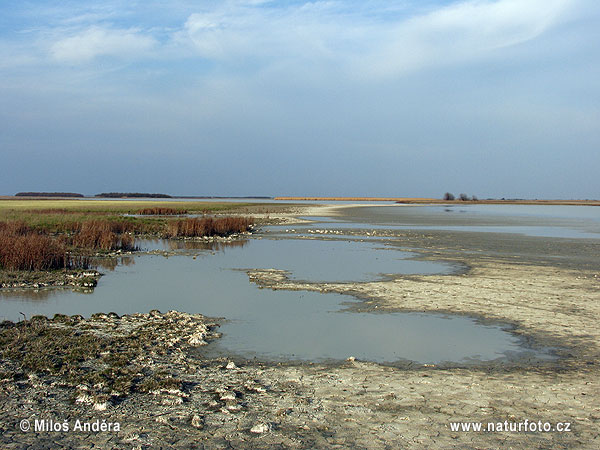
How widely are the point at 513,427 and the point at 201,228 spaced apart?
2747cm

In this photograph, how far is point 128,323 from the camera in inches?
390

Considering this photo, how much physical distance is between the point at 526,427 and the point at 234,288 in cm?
1007

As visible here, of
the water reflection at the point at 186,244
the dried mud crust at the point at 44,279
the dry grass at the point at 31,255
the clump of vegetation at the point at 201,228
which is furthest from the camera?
the clump of vegetation at the point at 201,228

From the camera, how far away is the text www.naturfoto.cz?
17.6 feet

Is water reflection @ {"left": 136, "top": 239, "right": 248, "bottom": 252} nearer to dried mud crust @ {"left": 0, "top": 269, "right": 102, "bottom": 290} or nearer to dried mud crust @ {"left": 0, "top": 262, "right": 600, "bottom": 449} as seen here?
dried mud crust @ {"left": 0, "top": 269, "right": 102, "bottom": 290}

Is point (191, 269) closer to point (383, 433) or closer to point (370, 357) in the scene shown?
point (370, 357)

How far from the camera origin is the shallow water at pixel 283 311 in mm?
8570

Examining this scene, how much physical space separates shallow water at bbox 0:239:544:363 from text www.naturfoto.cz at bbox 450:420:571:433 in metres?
2.46

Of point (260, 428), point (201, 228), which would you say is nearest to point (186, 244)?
point (201, 228)

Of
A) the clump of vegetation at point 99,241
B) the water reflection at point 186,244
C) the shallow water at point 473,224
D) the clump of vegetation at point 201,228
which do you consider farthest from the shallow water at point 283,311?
the shallow water at point 473,224

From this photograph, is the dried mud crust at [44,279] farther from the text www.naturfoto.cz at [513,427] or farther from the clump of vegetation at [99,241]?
the text www.naturfoto.cz at [513,427]

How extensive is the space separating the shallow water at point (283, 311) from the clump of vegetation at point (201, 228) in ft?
34.4

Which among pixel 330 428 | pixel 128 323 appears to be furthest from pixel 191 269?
pixel 330 428

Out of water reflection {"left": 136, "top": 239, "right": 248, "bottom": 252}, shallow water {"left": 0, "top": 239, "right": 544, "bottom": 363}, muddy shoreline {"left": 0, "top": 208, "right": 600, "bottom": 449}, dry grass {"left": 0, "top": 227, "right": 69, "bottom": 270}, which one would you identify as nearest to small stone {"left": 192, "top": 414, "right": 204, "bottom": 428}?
muddy shoreline {"left": 0, "top": 208, "right": 600, "bottom": 449}
